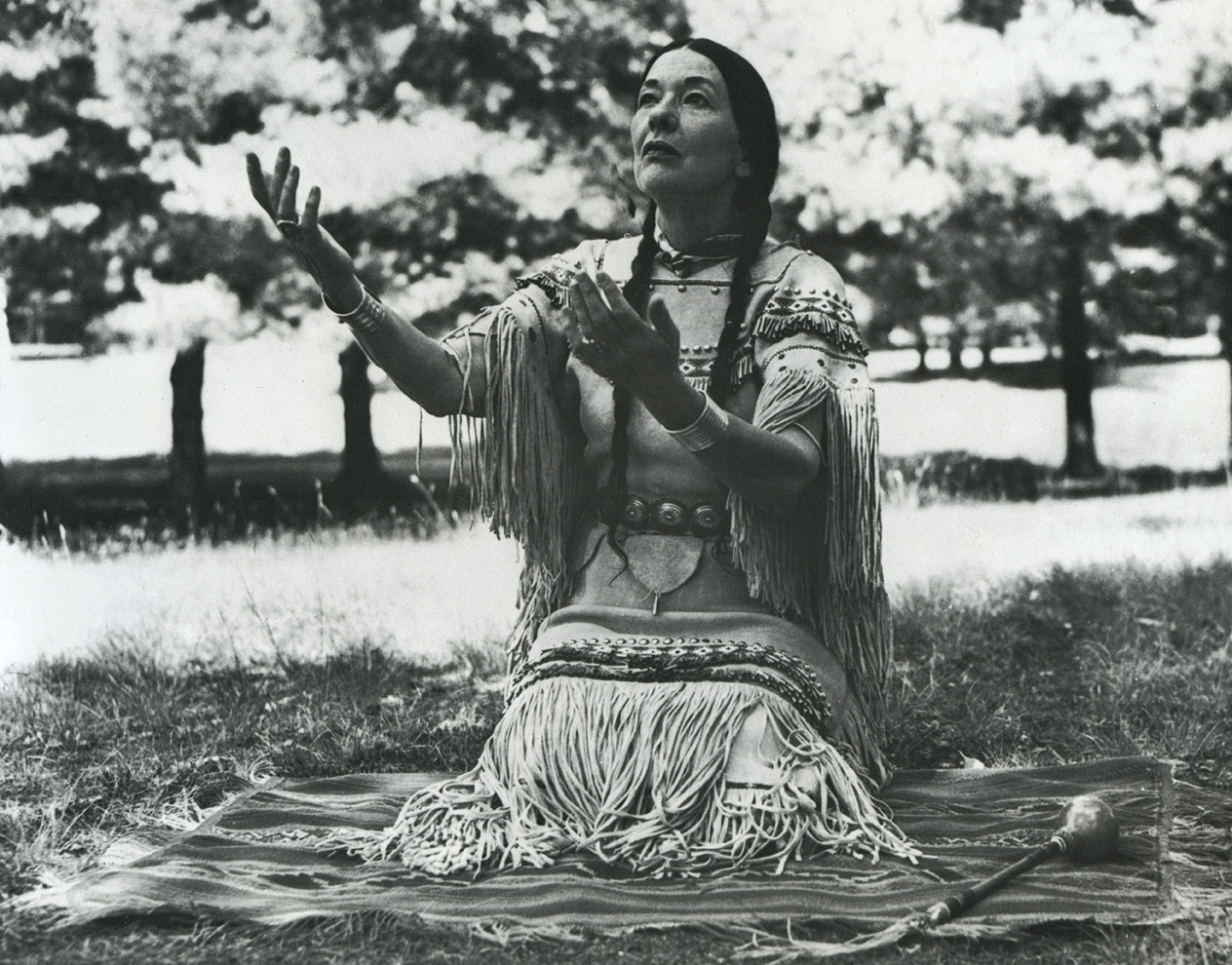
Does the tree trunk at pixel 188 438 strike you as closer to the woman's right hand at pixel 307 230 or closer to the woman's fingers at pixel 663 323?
the woman's right hand at pixel 307 230

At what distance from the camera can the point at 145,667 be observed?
566cm

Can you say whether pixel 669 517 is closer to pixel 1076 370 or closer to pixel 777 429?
pixel 777 429

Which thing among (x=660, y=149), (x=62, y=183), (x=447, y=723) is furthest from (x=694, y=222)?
Answer: (x=62, y=183)

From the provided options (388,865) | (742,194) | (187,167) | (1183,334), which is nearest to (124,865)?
(388,865)

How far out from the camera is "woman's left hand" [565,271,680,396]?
3.02 metres

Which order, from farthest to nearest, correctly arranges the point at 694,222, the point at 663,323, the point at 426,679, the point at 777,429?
1. the point at 426,679
2. the point at 694,222
3. the point at 777,429
4. the point at 663,323

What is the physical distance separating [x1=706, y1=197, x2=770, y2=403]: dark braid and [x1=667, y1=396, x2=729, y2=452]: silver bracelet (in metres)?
0.44

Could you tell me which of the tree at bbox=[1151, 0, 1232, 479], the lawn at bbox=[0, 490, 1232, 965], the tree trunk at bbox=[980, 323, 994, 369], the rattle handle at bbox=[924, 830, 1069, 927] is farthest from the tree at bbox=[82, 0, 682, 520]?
the rattle handle at bbox=[924, 830, 1069, 927]

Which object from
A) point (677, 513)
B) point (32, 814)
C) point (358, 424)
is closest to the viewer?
point (677, 513)

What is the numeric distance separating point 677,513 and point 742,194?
789 millimetres

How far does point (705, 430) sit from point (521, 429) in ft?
2.14

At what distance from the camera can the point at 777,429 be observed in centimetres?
345

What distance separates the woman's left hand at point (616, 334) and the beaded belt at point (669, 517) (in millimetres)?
609

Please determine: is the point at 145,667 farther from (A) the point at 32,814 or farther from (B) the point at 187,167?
(B) the point at 187,167
